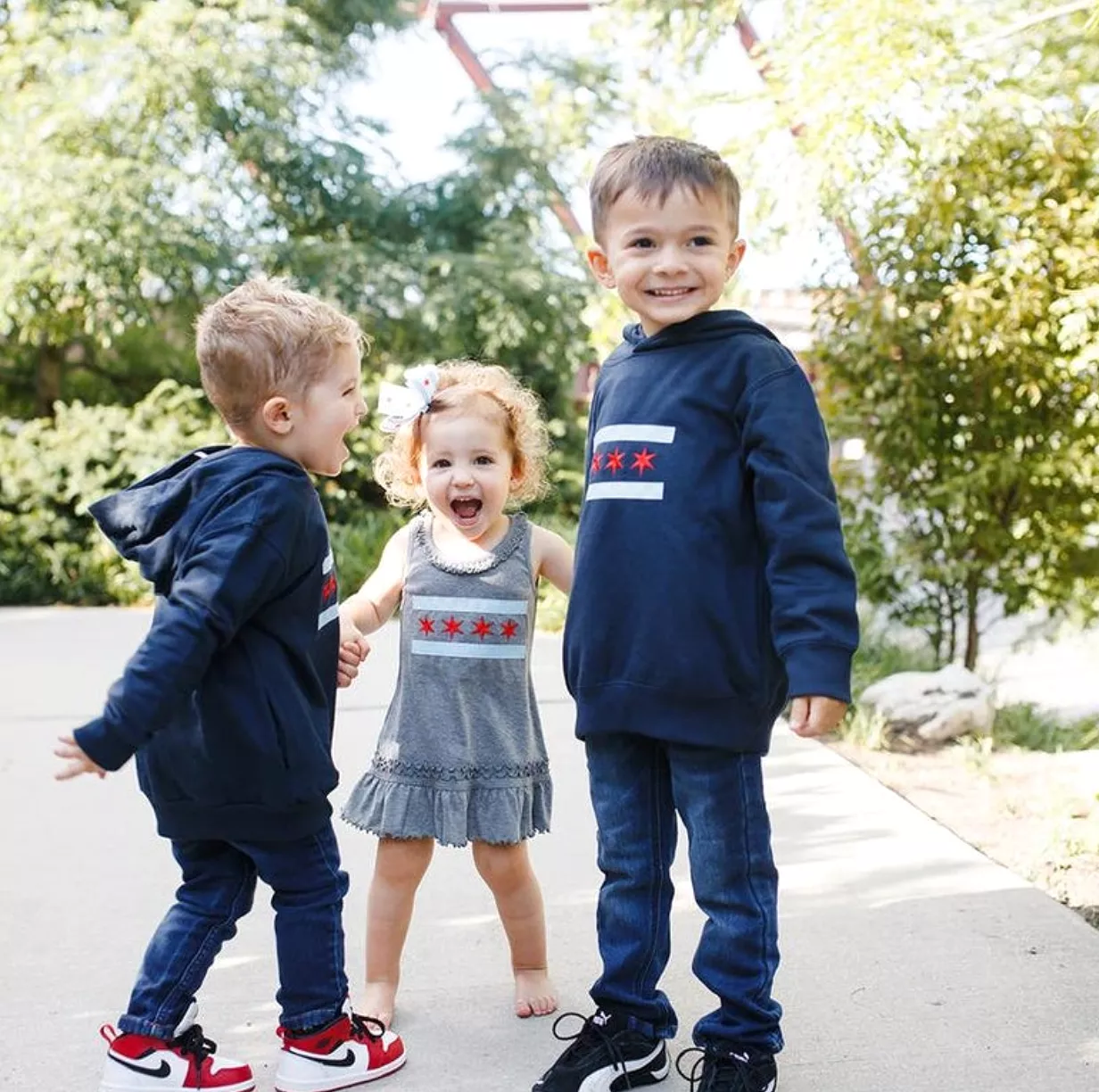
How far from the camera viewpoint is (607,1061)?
2.43m

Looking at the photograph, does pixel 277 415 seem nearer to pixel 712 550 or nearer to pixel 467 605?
pixel 467 605

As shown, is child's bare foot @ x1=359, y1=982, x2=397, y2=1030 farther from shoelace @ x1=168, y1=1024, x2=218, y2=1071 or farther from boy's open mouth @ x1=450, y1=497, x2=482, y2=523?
boy's open mouth @ x1=450, y1=497, x2=482, y2=523

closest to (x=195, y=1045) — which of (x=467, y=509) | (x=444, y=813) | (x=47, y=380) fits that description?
(x=444, y=813)

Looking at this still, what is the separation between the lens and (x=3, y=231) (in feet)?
31.4

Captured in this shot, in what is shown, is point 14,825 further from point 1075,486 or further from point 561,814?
point 1075,486

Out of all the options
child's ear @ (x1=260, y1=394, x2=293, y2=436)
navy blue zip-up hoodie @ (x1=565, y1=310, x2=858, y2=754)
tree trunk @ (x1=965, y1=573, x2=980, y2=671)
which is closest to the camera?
navy blue zip-up hoodie @ (x1=565, y1=310, x2=858, y2=754)

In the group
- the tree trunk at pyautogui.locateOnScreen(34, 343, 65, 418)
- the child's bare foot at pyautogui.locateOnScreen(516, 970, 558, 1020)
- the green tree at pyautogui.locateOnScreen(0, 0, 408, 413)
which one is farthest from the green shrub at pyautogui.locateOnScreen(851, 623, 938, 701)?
the tree trunk at pyautogui.locateOnScreen(34, 343, 65, 418)

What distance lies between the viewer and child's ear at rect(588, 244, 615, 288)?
8.20 ft

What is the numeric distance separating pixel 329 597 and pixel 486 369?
0.63 m

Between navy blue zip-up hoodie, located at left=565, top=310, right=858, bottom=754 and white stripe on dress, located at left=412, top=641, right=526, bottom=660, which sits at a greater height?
navy blue zip-up hoodie, located at left=565, top=310, right=858, bottom=754

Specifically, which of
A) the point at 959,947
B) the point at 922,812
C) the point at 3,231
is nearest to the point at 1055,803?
the point at 922,812

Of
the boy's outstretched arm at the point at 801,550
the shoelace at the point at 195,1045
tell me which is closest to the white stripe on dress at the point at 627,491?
the boy's outstretched arm at the point at 801,550

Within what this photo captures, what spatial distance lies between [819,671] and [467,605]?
756 millimetres

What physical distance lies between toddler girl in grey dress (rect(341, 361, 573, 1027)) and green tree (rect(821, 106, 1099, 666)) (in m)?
3.67
